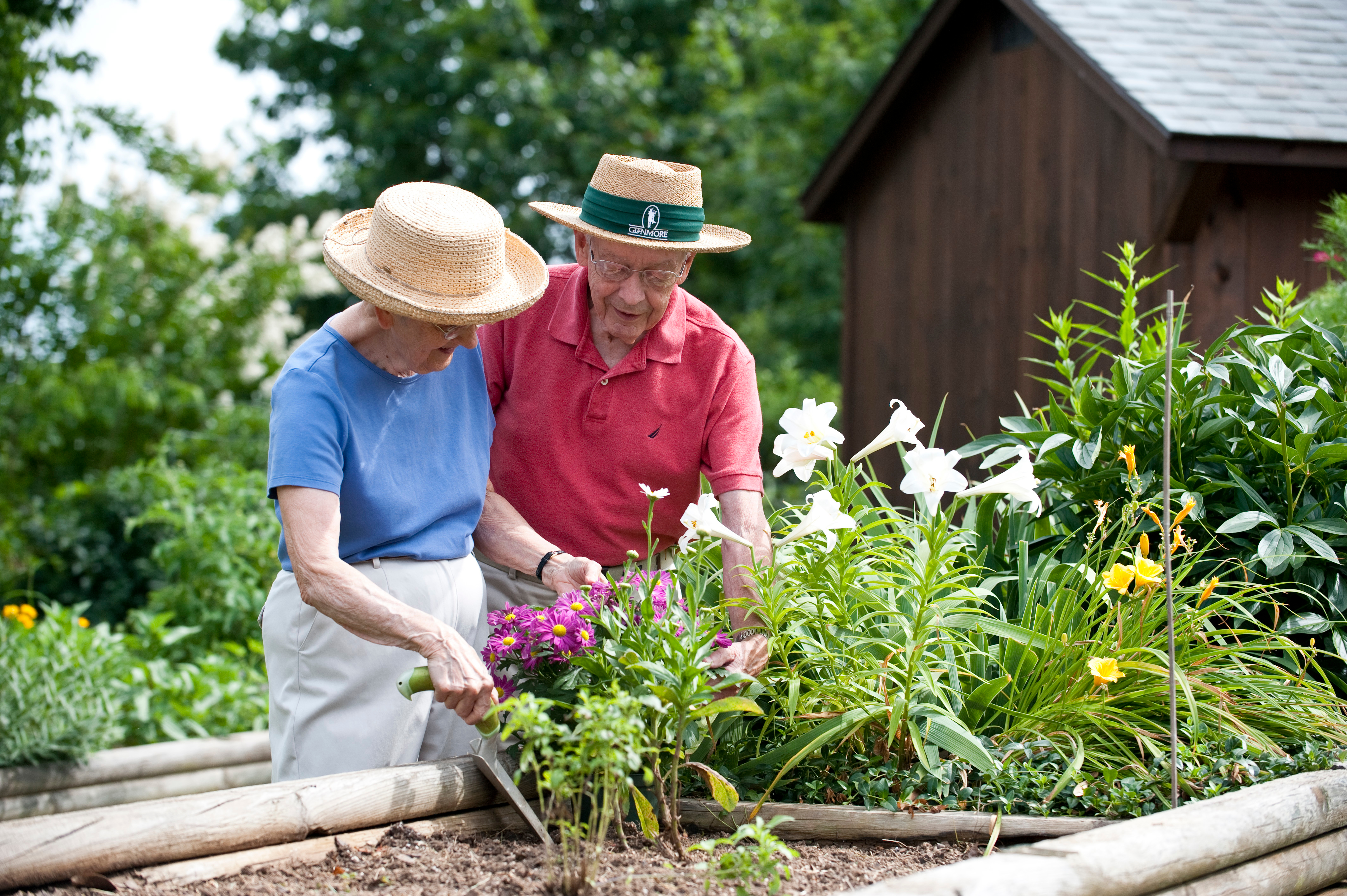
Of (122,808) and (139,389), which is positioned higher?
(122,808)

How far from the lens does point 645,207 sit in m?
2.25

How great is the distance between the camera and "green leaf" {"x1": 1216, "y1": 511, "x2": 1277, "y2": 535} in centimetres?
248

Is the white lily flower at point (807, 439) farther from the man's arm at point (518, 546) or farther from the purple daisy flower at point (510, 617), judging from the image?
the purple daisy flower at point (510, 617)

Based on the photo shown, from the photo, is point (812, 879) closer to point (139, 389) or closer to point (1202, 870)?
point (1202, 870)

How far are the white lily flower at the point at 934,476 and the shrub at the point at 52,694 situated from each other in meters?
3.09

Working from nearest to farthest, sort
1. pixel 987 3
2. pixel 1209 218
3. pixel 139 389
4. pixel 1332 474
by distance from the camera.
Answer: pixel 1332 474, pixel 1209 218, pixel 139 389, pixel 987 3

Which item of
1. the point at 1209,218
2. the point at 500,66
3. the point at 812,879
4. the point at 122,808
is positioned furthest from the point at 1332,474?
the point at 500,66

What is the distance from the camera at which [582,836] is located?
185 centimetres

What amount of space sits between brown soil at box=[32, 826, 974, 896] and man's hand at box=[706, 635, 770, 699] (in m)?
0.30

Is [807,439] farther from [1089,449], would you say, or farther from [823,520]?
[1089,449]

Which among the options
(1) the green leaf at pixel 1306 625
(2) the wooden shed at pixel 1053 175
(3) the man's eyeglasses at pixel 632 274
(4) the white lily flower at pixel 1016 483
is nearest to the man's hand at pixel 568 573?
(3) the man's eyeglasses at pixel 632 274

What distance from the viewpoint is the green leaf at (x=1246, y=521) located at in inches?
97.7

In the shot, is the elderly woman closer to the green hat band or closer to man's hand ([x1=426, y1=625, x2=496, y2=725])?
man's hand ([x1=426, y1=625, x2=496, y2=725])

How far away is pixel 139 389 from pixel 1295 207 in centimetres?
700
